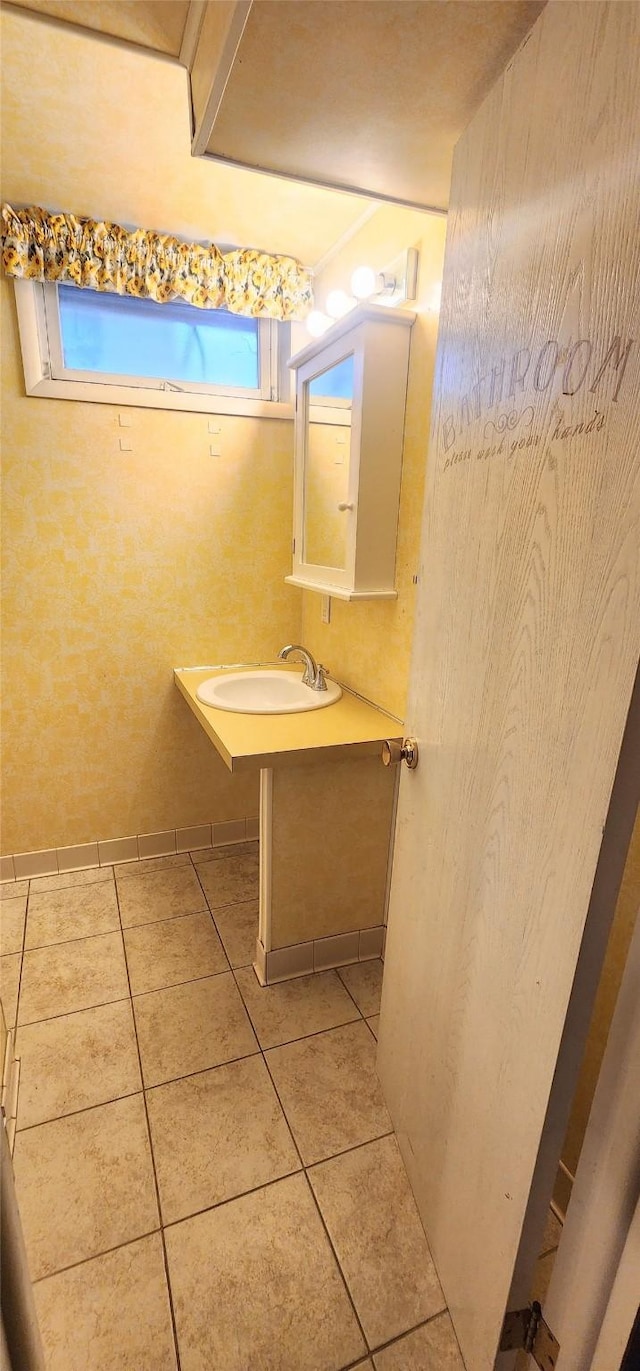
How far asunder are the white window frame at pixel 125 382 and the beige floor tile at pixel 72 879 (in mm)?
1781

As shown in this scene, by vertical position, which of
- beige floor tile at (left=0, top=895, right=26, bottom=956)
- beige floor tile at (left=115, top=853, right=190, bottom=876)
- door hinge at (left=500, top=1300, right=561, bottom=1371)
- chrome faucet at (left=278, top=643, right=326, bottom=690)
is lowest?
beige floor tile at (left=115, top=853, right=190, bottom=876)

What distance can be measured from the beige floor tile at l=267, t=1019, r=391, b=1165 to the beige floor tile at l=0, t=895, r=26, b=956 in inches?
38.7

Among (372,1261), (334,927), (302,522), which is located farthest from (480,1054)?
(302,522)

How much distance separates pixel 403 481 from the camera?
60.3 inches

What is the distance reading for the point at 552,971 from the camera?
26.1 inches

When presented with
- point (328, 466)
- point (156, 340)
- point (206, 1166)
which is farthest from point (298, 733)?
point (156, 340)

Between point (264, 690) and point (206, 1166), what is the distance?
134 cm

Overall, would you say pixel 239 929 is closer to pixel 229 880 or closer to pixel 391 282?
pixel 229 880

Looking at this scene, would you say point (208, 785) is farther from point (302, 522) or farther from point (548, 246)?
point (548, 246)

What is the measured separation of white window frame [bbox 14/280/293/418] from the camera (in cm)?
180

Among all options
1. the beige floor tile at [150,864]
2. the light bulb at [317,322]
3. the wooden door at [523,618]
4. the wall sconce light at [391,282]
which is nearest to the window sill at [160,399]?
the light bulb at [317,322]

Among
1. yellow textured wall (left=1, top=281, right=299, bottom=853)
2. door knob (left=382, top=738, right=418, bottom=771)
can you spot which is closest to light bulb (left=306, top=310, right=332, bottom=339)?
yellow textured wall (left=1, top=281, right=299, bottom=853)

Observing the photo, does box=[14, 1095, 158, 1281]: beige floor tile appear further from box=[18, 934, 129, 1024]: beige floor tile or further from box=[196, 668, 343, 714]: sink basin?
box=[196, 668, 343, 714]: sink basin

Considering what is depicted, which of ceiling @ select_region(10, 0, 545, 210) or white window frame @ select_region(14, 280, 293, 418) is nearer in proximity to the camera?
ceiling @ select_region(10, 0, 545, 210)
